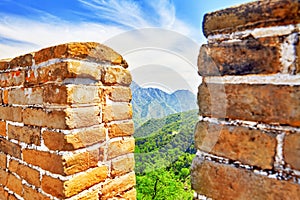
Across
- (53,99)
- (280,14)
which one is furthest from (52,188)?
(280,14)

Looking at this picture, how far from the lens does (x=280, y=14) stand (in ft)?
1.86

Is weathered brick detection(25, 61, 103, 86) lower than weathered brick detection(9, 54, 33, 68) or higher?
lower

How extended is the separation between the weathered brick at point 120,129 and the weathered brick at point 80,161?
0.43 ft

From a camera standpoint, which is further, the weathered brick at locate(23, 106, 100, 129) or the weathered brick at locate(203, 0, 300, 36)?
the weathered brick at locate(23, 106, 100, 129)

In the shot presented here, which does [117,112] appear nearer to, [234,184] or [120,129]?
[120,129]

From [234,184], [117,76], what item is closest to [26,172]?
[117,76]

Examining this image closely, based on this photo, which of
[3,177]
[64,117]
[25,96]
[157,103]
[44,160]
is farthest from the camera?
[157,103]

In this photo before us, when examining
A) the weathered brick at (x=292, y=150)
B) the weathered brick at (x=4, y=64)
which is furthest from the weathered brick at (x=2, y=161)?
the weathered brick at (x=292, y=150)

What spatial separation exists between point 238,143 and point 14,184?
4.34 ft

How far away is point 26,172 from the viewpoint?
1.33 m

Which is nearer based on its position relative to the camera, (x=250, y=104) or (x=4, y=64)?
(x=250, y=104)

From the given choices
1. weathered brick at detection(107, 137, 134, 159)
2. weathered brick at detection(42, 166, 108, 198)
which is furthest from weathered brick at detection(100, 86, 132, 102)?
weathered brick at detection(42, 166, 108, 198)

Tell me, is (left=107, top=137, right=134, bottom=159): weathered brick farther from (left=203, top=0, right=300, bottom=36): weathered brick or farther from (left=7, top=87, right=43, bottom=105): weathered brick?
(left=203, top=0, right=300, bottom=36): weathered brick

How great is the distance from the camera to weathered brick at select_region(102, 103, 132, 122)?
1283 mm
